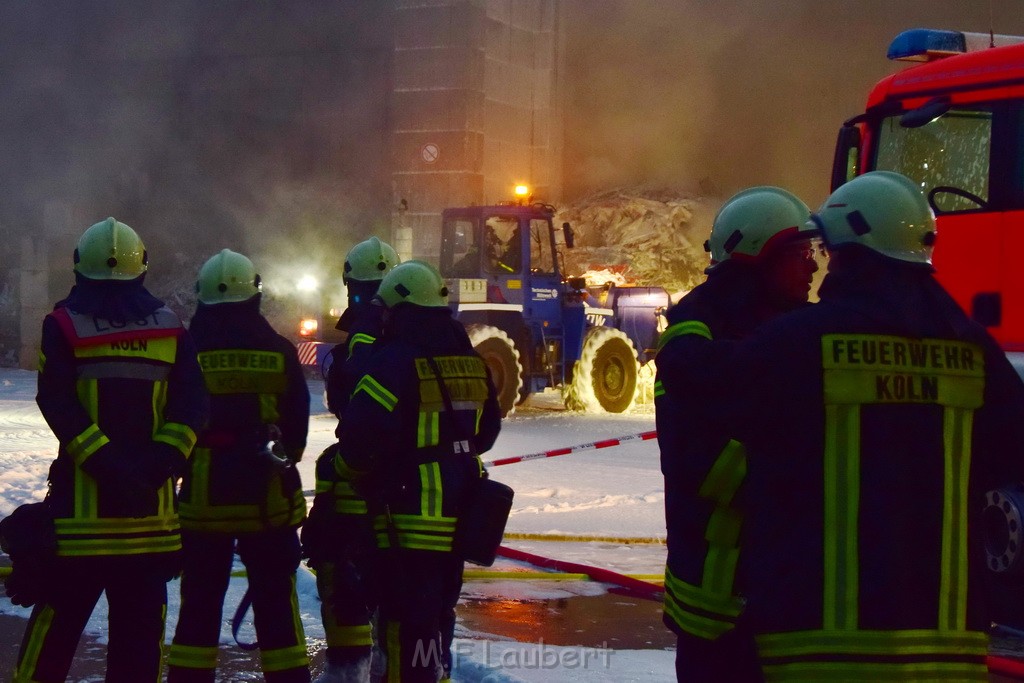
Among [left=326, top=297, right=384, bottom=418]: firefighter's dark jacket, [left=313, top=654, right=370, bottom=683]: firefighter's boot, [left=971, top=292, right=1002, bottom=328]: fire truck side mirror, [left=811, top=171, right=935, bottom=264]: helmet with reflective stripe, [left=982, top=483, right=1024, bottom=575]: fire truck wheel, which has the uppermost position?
[left=811, top=171, right=935, bottom=264]: helmet with reflective stripe

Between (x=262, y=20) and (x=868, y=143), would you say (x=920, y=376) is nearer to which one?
(x=868, y=143)

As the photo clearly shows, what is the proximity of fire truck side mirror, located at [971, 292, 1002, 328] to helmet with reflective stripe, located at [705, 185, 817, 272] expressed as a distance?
2.81 meters

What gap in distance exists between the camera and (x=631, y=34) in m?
26.8

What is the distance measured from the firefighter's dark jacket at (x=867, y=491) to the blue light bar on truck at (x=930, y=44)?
15.0 ft

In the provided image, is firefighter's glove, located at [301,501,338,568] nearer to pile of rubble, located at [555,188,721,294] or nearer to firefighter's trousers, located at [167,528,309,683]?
firefighter's trousers, located at [167,528,309,683]

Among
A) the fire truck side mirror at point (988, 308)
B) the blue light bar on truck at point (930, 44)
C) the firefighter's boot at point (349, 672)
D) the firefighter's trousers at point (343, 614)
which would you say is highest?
the blue light bar on truck at point (930, 44)

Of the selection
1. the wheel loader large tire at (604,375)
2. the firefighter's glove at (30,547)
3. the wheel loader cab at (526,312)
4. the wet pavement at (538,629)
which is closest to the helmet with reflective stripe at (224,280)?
the firefighter's glove at (30,547)

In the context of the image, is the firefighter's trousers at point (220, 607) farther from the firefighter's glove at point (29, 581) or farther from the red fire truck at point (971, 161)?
the red fire truck at point (971, 161)

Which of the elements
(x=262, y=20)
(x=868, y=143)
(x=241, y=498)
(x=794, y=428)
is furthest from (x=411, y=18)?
(x=794, y=428)

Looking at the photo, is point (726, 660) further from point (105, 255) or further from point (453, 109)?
point (453, 109)

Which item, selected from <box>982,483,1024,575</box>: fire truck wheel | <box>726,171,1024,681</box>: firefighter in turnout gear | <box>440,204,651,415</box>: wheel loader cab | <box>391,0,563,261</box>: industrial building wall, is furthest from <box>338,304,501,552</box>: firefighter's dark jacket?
<box>391,0,563,261</box>: industrial building wall

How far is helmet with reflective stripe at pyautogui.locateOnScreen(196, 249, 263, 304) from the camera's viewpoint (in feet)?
14.6

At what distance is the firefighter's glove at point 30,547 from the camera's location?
344cm

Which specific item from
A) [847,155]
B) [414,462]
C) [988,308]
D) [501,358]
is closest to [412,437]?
[414,462]
